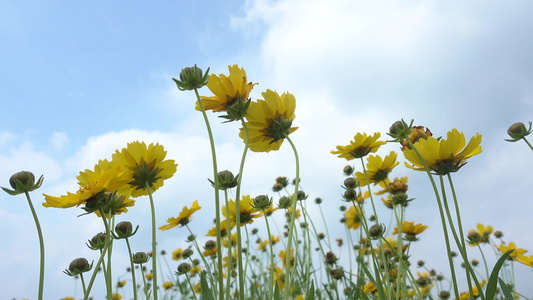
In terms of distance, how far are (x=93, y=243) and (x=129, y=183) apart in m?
0.28

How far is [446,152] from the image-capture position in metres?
0.80

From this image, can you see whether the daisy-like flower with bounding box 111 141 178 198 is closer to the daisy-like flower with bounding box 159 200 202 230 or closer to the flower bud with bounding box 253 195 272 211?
the flower bud with bounding box 253 195 272 211

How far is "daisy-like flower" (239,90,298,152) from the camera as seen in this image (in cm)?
77

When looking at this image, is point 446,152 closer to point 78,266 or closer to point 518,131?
point 518,131

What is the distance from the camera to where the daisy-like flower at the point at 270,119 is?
A: 767 mm

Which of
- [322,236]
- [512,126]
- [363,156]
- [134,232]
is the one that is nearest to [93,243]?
[134,232]

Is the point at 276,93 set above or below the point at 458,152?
above

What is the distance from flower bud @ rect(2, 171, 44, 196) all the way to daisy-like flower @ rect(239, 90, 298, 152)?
1.54 ft

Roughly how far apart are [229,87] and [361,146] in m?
0.87

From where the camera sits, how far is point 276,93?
77cm

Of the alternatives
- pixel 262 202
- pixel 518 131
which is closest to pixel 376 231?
pixel 262 202

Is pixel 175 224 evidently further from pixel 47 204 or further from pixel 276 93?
pixel 276 93

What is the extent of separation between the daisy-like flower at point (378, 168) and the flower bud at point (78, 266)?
3.26ft

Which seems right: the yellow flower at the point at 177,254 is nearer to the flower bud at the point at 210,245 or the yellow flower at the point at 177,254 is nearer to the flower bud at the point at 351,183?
the flower bud at the point at 210,245
